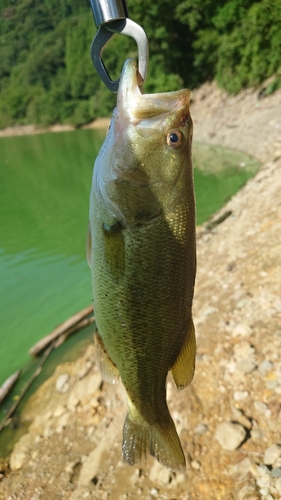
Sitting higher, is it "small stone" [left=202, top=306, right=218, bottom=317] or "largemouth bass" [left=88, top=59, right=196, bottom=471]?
"largemouth bass" [left=88, top=59, right=196, bottom=471]

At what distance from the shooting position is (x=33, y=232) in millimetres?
14000

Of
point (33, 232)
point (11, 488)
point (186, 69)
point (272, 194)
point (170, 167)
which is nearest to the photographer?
point (170, 167)

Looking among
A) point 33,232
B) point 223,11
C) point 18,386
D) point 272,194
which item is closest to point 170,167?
point 18,386

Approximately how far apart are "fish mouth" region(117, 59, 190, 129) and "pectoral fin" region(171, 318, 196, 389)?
3.44 feet

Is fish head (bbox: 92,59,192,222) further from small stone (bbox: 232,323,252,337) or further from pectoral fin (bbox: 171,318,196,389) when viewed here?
small stone (bbox: 232,323,252,337)

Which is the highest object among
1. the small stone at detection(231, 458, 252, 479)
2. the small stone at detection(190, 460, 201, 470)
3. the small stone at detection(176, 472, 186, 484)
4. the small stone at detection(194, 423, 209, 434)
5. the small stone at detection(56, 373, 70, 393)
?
the small stone at detection(231, 458, 252, 479)

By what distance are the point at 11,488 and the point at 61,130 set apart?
57.3 meters

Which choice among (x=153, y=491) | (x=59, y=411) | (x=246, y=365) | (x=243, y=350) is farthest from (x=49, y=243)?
(x=153, y=491)

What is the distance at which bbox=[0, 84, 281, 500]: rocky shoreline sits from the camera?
12.3 ft

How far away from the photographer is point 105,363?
2.28 metres

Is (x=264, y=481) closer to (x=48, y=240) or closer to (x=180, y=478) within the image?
(x=180, y=478)

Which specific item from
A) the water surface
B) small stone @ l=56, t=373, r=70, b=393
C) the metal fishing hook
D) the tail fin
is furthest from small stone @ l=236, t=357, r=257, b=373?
the water surface

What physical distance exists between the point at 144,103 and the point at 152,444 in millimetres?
1872

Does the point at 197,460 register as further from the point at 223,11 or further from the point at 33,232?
the point at 223,11
